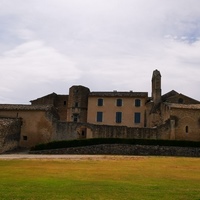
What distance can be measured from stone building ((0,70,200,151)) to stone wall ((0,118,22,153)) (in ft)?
2.59

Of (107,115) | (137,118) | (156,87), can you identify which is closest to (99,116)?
(107,115)

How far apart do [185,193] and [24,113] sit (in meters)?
38.7

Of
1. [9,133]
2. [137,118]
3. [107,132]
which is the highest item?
[137,118]

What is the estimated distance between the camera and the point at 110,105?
193ft

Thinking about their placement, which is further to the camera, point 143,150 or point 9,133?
point 9,133

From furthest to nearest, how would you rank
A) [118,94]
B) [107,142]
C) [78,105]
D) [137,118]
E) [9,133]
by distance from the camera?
[78,105], [118,94], [137,118], [9,133], [107,142]

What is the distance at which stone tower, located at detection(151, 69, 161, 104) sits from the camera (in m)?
56.4

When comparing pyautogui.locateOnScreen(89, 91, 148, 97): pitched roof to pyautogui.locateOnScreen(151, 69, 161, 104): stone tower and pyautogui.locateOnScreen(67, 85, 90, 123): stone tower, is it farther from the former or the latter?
pyautogui.locateOnScreen(67, 85, 90, 123): stone tower

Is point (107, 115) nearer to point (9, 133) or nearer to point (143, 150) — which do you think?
point (143, 150)

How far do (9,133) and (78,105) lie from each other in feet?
63.9

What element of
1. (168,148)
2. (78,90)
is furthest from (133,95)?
(168,148)

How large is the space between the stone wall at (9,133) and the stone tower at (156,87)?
2479 centimetres

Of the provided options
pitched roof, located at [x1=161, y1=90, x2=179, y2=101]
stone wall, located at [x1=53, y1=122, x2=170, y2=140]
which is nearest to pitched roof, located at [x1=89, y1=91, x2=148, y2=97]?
pitched roof, located at [x1=161, y1=90, x2=179, y2=101]

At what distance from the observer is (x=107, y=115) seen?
58625 millimetres
